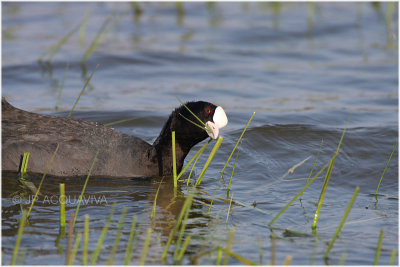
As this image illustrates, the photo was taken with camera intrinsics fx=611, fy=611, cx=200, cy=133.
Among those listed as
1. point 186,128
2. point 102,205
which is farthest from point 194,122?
point 102,205

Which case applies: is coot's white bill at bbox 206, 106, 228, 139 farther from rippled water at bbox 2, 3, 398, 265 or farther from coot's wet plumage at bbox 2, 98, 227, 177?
rippled water at bbox 2, 3, 398, 265

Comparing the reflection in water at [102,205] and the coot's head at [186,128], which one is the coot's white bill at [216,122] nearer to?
the coot's head at [186,128]

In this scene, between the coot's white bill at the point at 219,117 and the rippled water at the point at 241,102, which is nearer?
the rippled water at the point at 241,102

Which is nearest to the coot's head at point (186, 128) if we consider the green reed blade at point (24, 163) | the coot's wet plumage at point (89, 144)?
the coot's wet plumage at point (89, 144)

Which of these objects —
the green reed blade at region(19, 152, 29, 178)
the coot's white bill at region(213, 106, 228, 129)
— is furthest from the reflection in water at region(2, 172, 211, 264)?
the coot's white bill at region(213, 106, 228, 129)

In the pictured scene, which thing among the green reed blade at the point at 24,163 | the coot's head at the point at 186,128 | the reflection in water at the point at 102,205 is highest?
the coot's head at the point at 186,128

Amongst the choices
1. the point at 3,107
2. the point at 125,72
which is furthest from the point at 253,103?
the point at 3,107

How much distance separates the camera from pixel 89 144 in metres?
5.88

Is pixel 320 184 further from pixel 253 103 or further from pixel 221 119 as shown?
pixel 253 103

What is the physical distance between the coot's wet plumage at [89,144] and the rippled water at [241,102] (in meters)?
0.14

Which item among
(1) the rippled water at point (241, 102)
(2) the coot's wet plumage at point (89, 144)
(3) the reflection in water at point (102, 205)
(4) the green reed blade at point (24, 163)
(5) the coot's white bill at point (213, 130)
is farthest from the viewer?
(5) the coot's white bill at point (213, 130)

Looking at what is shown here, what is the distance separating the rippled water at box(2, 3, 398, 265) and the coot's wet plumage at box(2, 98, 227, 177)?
14cm

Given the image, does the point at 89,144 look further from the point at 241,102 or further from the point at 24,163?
the point at 241,102

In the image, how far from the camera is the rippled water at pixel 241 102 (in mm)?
4699
